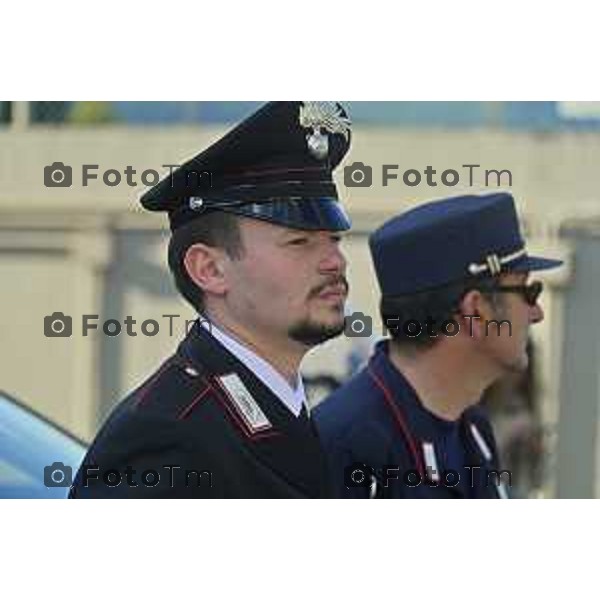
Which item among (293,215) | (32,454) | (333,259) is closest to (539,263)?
(333,259)

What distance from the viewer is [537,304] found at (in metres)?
4.87

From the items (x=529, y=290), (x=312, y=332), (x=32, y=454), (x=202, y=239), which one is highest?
(x=202, y=239)

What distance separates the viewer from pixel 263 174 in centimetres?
481

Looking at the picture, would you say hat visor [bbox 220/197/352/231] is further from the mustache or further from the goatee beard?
the goatee beard

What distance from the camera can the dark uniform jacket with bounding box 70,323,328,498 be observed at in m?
4.74

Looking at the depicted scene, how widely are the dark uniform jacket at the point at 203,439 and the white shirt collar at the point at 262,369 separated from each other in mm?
15

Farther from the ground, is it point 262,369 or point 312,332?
point 312,332

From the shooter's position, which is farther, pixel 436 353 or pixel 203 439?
pixel 436 353

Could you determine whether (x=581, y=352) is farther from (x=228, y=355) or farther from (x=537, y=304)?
(x=228, y=355)

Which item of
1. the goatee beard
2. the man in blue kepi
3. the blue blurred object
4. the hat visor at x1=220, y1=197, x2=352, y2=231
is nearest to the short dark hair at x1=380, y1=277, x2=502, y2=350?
the man in blue kepi

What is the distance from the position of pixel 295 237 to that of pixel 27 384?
86cm

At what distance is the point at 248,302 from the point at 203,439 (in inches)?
15.6

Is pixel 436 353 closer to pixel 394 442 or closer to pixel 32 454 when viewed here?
pixel 394 442

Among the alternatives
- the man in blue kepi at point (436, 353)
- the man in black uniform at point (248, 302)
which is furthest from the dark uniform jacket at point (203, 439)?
the man in blue kepi at point (436, 353)
